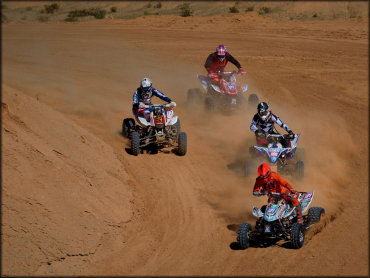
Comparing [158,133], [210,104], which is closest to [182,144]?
[158,133]

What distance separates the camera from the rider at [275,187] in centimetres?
1108

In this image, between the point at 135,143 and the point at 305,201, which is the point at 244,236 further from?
the point at 135,143

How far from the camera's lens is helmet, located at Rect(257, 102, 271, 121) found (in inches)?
571

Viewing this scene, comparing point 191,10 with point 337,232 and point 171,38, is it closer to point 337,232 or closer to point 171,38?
point 171,38

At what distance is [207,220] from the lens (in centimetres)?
1256

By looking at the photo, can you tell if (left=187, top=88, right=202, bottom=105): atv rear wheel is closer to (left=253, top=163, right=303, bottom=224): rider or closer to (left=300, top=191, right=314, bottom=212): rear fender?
(left=300, top=191, right=314, bottom=212): rear fender

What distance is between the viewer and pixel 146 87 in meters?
16.6

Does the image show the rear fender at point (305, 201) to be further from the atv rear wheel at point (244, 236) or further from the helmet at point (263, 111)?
the helmet at point (263, 111)

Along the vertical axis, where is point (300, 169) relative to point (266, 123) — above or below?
below

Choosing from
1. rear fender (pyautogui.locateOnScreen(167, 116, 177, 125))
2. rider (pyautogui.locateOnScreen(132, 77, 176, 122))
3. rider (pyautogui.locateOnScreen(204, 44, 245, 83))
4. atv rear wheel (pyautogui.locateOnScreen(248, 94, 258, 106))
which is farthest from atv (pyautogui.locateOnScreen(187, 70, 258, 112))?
rear fender (pyautogui.locateOnScreen(167, 116, 177, 125))

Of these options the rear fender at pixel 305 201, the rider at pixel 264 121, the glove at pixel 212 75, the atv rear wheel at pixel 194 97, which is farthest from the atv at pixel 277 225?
the glove at pixel 212 75

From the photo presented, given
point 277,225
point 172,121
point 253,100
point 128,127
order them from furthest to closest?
point 253,100 → point 128,127 → point 172,121 → point 277,225

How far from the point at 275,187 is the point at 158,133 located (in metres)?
5.53

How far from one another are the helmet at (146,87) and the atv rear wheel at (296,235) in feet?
24.2
